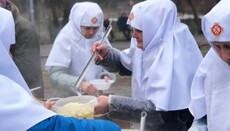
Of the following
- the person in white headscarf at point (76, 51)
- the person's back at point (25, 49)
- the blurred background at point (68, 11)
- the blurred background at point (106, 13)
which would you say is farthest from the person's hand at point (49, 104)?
the blurred background at point (68, 11)

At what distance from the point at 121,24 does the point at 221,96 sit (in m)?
10.2

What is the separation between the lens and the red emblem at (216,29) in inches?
69.9

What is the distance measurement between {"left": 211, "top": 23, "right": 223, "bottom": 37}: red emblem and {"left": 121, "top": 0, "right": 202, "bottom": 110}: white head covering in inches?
19.5

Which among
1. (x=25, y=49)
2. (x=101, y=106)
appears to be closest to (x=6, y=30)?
(x=101, y=106)

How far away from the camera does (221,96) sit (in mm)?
1863

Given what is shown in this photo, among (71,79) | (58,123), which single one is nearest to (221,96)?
(58,123)

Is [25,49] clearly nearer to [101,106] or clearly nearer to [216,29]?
[101,106]

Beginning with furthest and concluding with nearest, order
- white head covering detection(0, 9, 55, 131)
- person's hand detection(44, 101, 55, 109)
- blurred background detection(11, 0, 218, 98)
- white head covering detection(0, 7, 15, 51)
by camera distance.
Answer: blurred background detection(11, 0, 218, 98), person's hand detection(44, 101, 55, 109), white head covering detection(0, 7, 15, 51), white head covering detection(0, 9, 55, 131)

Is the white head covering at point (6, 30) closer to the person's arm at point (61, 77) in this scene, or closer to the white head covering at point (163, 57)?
the white head covering at point (163, 57)

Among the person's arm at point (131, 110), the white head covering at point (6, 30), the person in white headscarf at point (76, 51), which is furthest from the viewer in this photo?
the person in white headscarf at point (76, 51)

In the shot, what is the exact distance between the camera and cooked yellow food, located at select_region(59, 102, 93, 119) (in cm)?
201

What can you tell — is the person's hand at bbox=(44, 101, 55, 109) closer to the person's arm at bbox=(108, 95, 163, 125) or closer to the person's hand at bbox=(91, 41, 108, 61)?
the person's arm at bbox=(108, 95, 163, 125)

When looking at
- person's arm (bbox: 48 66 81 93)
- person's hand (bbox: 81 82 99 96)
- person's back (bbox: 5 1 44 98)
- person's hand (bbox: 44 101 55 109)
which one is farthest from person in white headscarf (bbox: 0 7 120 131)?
person's back (bbox: 5 1 44 98)

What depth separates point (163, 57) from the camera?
2301mm
